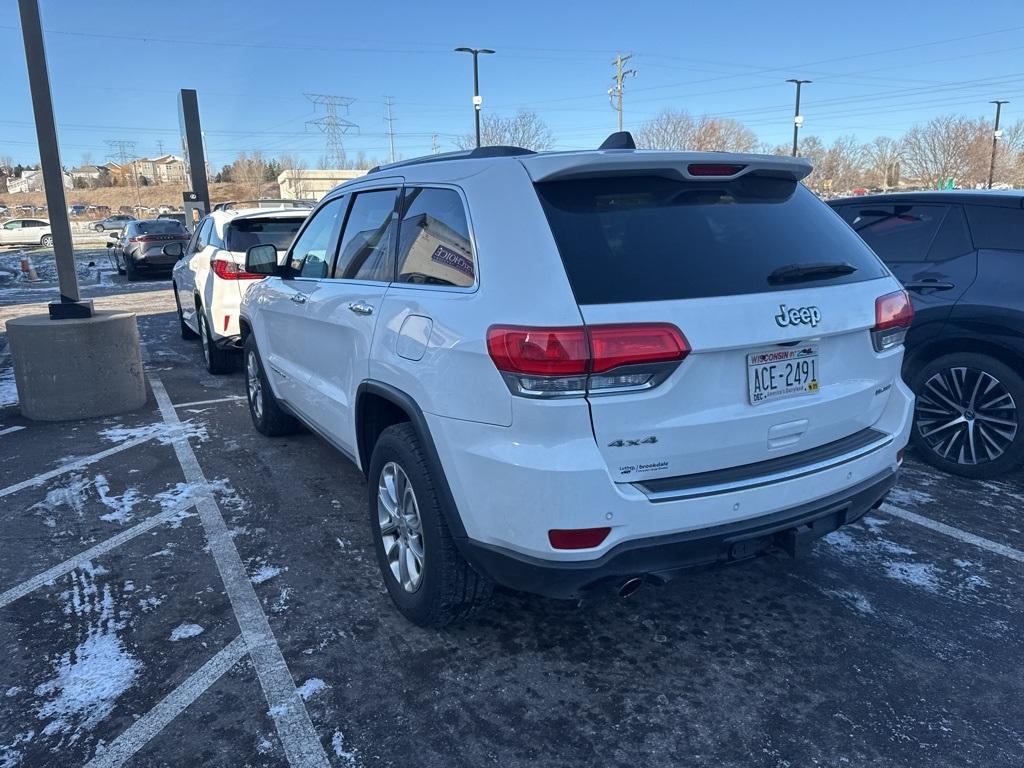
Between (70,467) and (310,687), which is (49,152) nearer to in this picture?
(70,467)

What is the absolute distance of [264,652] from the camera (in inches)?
118

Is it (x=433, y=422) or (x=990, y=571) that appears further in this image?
(x=990, y=571)

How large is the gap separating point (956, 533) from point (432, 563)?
2.88 metres

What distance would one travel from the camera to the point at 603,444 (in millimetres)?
2363

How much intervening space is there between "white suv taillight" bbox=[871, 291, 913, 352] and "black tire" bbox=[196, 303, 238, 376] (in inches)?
266

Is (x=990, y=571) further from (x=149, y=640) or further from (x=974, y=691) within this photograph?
(x=149, y=640)

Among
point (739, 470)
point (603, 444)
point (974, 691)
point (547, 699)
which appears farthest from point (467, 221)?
point (974, 691)

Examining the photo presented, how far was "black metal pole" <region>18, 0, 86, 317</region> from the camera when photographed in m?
6.27

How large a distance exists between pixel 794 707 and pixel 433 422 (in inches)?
63.1

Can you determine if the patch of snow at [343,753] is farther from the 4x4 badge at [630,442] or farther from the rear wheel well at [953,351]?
the rear wheel well at [953,351]

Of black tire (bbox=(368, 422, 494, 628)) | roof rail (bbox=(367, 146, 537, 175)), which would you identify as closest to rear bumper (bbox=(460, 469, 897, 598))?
black tire (bbox=(368, 422, 494, 628))

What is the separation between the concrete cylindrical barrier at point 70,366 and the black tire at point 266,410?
4.94 ft

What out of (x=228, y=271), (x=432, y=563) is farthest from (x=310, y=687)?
(x=228, y=271)

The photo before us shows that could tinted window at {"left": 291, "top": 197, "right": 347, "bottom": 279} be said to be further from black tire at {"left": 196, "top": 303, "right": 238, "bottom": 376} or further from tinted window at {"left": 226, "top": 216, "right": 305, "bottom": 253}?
black tire at {"left": 196, "top": 303, "right": 238, "bottom": 376}
